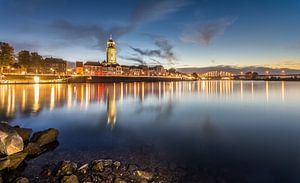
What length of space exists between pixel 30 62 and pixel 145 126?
102 meters

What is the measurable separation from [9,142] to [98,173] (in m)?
4.49

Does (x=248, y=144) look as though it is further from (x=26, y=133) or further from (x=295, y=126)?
(x=26, y=133)

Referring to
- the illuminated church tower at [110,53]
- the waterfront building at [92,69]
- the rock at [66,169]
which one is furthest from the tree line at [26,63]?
the rock at [66,169]

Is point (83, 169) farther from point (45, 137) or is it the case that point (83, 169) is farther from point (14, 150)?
point (45, 137)

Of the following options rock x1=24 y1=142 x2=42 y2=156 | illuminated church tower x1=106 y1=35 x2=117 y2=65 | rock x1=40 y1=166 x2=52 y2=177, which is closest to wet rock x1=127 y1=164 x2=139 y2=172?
rock x1=40 y1=166 x2=52 y2=177

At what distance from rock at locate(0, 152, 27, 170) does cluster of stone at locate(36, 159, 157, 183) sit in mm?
1198

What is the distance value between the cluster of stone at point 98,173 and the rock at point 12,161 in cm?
120

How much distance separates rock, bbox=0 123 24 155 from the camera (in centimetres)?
851

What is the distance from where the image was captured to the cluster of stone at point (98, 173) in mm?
6734

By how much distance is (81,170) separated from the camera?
7.33 metres

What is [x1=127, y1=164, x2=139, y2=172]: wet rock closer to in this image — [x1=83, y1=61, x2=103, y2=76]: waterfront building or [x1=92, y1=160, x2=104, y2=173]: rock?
[x1=92, y1=160, x2=104, y2=173]: rock

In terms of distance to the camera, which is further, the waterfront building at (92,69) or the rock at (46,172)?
the waterfront building at (92,69)

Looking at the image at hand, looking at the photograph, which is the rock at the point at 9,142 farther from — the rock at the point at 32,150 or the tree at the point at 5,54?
the tree at the point at 5,54

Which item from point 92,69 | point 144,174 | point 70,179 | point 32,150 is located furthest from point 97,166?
point 92,69
